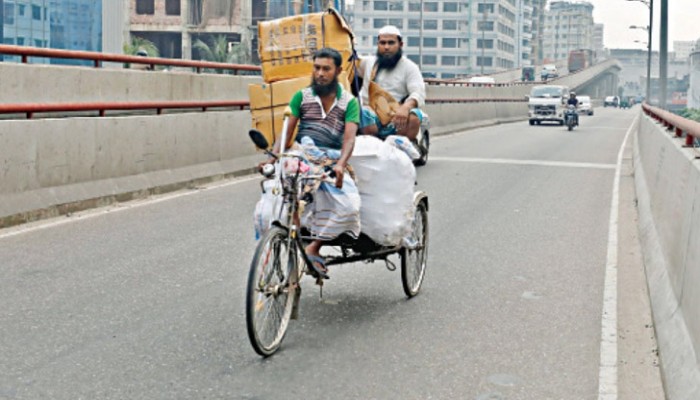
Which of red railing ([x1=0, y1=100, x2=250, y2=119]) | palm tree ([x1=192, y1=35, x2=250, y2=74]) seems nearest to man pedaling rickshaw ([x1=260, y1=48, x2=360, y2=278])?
red railing ([x1=0, y1=100, x2=250, y2=119])

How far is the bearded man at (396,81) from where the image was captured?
8422 millimetres

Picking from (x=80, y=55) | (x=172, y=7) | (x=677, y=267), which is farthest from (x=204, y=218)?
(x=172, y=7)

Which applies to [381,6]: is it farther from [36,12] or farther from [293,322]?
[293,322]

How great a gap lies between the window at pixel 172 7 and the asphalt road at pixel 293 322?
242 feet

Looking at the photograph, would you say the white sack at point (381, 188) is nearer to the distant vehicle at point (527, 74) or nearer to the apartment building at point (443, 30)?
the distant vehicle at point (527, 74)

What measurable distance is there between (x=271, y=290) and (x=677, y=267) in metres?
2.76

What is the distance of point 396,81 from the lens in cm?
895

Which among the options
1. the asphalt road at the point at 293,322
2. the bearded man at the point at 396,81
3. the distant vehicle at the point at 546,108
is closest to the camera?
the asphalt road at the point at 293,322

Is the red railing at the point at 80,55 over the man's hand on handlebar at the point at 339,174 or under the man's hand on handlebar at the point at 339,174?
over

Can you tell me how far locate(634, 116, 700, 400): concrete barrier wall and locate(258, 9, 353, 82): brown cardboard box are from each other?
288 cm

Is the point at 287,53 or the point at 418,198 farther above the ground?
the point at 287,53

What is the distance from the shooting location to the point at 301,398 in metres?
5.26

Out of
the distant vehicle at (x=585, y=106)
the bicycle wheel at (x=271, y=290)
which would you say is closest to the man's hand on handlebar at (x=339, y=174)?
the bicycle wheel at (x=271, y=290)

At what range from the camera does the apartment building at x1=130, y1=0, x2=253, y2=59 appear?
83688 millimetres
